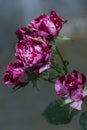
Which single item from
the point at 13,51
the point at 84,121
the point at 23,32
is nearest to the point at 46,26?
the point at 23,32

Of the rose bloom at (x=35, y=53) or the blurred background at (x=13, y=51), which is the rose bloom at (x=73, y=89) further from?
the blurred background at (x=13, y=51)

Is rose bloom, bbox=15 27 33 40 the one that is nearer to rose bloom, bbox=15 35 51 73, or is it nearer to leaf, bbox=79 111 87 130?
rose bloom, bbox=15 35 51 73

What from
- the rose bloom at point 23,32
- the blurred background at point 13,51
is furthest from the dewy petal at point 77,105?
A: the blurred background at point 13,51

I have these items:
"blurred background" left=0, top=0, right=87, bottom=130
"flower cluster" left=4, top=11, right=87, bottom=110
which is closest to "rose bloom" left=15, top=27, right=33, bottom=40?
"flower cluster" left=4, top=11, right=87, bottom=110

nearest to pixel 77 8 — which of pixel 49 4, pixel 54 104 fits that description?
pixel 49 4

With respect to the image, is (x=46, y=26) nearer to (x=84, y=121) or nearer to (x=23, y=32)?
(x=23, y=32)

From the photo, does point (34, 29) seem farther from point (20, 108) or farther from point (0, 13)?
point (0, 13)
